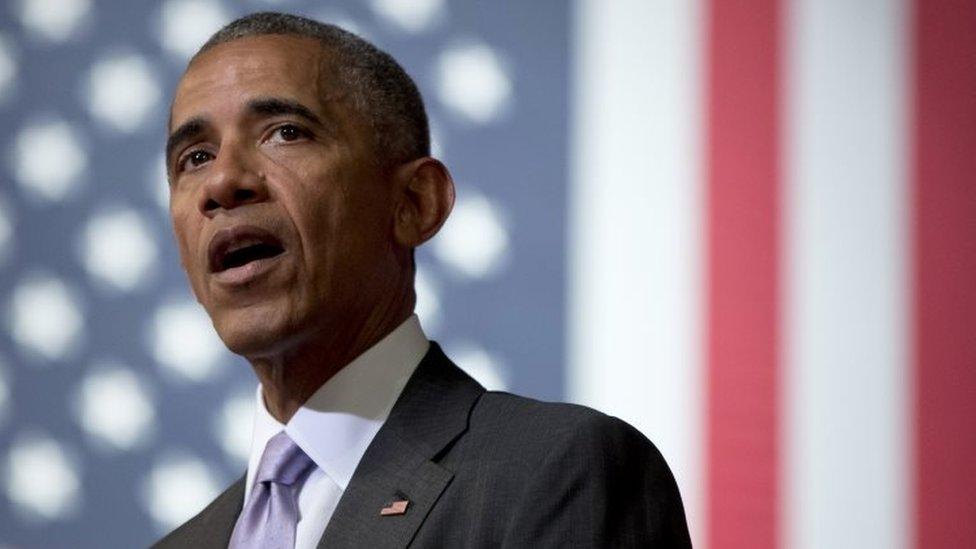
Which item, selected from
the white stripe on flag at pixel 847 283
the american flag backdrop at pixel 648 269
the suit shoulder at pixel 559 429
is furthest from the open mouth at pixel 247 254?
the white stripe on flag at pixel 847 283

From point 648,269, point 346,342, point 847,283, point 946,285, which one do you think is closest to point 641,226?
point 648,269

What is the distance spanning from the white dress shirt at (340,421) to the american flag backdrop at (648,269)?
66cm

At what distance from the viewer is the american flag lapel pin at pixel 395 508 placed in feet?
4.43

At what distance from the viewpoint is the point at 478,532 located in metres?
1.30

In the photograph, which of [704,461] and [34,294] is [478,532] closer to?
[704,461]

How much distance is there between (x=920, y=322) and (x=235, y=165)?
1.01 meters

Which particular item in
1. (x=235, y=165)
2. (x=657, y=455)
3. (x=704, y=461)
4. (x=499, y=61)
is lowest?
(x=704, y=461)

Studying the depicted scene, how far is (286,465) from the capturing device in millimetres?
1473

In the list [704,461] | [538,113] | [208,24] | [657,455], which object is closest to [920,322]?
[704,461]

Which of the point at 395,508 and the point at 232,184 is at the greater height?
the point at 232,184

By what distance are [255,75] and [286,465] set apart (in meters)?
0.39

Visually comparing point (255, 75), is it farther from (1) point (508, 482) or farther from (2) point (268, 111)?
(1) point (508, 482)

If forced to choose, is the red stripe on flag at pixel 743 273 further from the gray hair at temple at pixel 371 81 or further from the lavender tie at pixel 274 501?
the lavender tie at pixel 274 501

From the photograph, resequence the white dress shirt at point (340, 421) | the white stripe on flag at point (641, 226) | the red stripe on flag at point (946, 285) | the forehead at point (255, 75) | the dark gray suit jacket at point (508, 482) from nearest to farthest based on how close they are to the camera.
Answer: the dark gray suit jacket at point (508, 482) → the white dress shirt at point (340, 421) → the forehead at point (255, 75) → the red stripe on flag at point (946, 285) → the white stripe on flag at point (641, 226)
